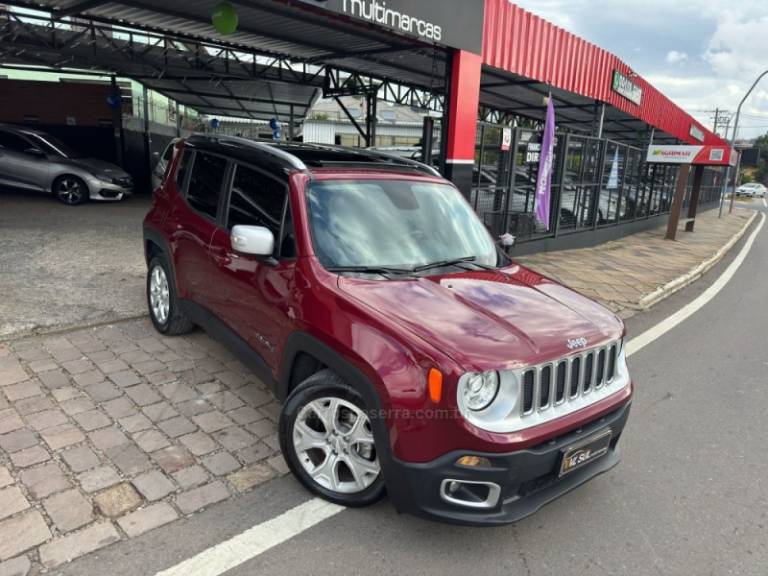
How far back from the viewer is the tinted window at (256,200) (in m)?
3.47

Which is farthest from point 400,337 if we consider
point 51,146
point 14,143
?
point 14,143

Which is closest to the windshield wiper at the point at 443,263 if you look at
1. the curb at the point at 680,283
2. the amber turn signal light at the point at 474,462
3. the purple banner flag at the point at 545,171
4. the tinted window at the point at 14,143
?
the amber turn signal light at the point at 474,462

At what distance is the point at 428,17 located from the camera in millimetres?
7988

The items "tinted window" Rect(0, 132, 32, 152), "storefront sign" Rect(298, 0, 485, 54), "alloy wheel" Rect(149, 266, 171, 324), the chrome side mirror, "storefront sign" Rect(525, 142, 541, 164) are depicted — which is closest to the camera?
the chrome side mirror

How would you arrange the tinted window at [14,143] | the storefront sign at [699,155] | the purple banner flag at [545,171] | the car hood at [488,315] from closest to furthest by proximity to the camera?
1. the car hood at [488,315]
2. the purple banner flag at [545,171]
3. the tinted window at [14,143]
4. the storefront sign at [699,155]

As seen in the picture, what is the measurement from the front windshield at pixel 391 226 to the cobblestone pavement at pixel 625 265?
13.8 ft

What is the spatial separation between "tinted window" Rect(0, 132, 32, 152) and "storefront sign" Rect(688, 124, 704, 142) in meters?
27.7

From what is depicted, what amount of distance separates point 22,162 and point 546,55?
39.3 ft

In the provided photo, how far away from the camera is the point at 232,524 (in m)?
2.76

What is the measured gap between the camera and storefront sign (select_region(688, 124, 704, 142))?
27.2m

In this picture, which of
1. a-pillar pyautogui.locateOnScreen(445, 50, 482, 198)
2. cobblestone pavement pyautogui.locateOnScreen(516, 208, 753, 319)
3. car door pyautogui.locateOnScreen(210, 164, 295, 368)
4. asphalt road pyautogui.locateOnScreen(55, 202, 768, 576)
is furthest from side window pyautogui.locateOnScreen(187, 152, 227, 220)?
cobblestone pavement pyautogui.locateOnScreen(516, 208, 753, 319)

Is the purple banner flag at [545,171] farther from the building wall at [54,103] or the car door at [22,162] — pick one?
the building wall at [54,103]

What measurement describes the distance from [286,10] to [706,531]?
853 centimetres

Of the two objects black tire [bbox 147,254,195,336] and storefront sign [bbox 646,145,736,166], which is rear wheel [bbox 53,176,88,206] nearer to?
black tire [bbox 147,254,195,336]
